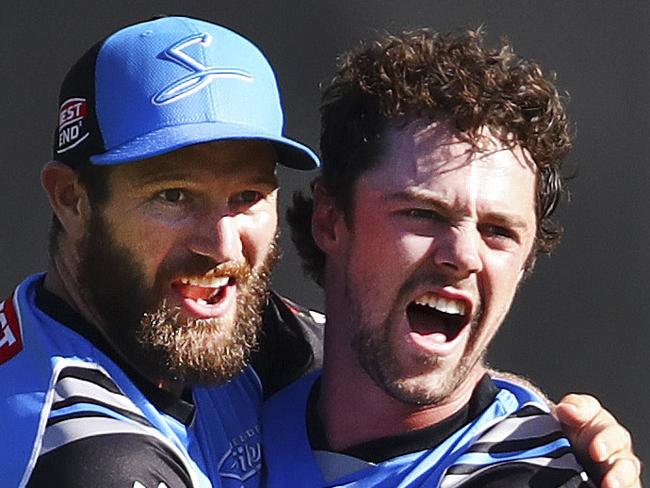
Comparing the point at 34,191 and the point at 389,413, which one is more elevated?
the point at 34,191

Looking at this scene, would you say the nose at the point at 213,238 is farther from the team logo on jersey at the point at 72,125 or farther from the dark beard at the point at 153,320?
the team logo on jersey at the point at 72,125

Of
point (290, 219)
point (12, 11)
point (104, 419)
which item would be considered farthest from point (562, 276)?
point (104, 419)

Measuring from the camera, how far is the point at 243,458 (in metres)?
2.48

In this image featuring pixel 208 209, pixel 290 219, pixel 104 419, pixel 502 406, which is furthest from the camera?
pixel 290 219

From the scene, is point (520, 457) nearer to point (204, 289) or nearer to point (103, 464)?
point (204, 289)

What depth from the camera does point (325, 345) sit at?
2.70 m

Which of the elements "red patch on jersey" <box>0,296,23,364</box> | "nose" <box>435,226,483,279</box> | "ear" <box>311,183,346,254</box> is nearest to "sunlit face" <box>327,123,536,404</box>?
"nose" <box>435,226,483,279</box>

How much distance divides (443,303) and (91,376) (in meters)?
0.63

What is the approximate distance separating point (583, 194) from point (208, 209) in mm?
2108

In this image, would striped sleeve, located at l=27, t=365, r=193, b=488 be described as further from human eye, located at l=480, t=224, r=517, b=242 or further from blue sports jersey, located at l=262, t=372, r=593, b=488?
human eye, located at l=480, t=224, r=517, b=242

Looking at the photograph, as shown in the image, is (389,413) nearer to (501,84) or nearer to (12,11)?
(501,84)

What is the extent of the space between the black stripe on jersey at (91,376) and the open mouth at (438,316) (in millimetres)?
555

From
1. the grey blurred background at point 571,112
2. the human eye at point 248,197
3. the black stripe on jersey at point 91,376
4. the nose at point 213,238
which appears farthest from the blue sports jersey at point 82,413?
the grey blurred background at point 571,112

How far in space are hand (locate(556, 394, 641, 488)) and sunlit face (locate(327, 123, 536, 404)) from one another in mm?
195
